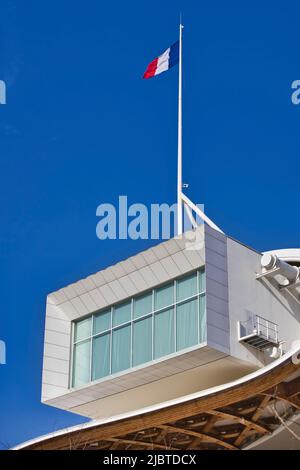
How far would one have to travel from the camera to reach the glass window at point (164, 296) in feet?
103

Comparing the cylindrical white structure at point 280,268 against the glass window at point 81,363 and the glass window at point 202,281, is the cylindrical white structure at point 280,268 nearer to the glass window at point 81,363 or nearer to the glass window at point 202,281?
the glass window at point 202,281

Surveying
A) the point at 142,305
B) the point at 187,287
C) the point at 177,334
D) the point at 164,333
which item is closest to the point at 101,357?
the point at 142,305

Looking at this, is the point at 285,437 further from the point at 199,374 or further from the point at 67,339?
the point at 67,339

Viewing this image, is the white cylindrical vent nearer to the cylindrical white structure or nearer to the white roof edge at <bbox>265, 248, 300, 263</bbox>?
the cylindrical white structure

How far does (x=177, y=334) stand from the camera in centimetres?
3056

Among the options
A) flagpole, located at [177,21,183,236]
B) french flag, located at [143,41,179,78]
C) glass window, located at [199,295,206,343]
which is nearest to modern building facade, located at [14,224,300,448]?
glass window, located at [199,295,206,343]

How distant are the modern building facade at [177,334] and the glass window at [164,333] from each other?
0.12ft

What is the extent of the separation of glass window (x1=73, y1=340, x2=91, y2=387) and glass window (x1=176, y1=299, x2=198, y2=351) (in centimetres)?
464

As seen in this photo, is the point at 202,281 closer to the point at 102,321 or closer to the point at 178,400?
the point at 178,400

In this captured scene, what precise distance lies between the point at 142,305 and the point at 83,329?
3178 mm

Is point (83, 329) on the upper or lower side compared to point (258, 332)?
upper

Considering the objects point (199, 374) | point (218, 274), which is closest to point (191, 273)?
point (218, 274)
